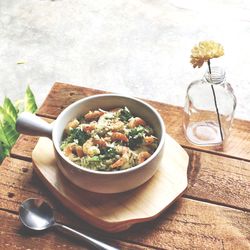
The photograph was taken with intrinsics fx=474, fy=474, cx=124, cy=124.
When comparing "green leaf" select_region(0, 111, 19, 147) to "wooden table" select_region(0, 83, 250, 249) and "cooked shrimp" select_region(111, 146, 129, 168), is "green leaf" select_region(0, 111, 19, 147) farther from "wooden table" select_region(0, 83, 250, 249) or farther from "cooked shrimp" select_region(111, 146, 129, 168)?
"cooked shrimp" select_region(111, 146, 129, 168)

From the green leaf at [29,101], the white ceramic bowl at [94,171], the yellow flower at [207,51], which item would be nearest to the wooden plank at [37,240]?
the white ceramic bowl at [94,171]

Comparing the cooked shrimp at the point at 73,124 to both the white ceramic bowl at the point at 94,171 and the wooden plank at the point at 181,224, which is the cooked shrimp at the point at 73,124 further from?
the wooden plank at the point at 181,224

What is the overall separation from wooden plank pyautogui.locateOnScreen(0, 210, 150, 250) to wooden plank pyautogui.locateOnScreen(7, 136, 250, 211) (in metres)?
0.22

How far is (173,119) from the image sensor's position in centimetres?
138

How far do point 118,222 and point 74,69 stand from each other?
1651mm

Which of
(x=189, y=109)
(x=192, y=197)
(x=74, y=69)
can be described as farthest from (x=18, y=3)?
(x=192, y=197)

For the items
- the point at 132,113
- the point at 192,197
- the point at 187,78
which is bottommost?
the point at 187,78

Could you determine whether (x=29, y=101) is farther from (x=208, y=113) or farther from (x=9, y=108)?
(x=208, y=113)

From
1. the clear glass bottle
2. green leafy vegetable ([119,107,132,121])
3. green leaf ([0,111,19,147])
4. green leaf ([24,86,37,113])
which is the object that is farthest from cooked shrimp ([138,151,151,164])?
green leaf ([24,86,37,113])

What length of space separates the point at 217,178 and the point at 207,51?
0.32 metres

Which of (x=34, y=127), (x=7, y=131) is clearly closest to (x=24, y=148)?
(x=34, y=127)

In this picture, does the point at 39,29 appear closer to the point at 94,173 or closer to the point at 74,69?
the point at 74,69

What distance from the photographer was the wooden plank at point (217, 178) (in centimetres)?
117

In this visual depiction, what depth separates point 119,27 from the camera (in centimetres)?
285
